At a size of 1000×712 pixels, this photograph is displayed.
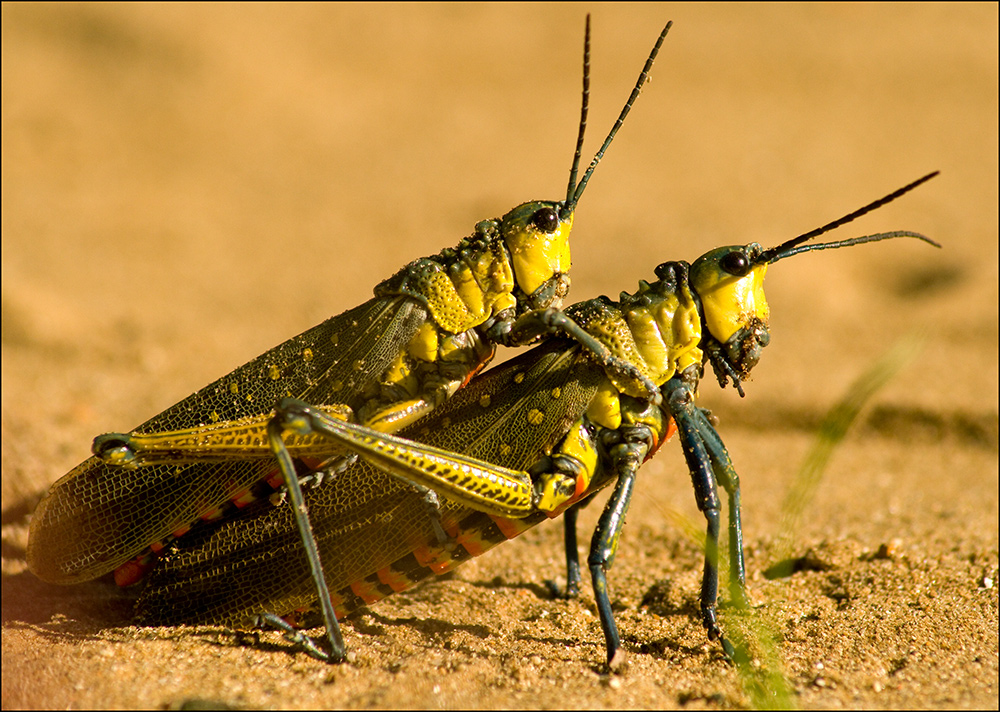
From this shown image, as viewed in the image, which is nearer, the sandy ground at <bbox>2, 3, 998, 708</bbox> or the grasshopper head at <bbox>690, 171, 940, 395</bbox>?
the sandy ground at <bbox>2, 3, 998, 708</bbox>

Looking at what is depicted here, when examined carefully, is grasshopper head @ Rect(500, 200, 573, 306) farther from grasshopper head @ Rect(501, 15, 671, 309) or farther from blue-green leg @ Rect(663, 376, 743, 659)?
blue-green leg @ Rect(663, 376, 743, 659)

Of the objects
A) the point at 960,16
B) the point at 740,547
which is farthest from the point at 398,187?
the point at 960,16

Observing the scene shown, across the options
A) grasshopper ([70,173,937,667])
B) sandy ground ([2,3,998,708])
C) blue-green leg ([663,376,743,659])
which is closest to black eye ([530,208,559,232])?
grasshopper ([70,173,937,667])

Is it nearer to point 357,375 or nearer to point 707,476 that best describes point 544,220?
point 357,375

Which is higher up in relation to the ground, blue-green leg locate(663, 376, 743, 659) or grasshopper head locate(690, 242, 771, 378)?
grasshopper head locate(690, 242, 771, 378)

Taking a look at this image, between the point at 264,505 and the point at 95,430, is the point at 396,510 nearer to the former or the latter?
the point at 264,505

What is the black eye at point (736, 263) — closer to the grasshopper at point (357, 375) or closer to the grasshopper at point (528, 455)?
the grasshopper at point (528, 455)

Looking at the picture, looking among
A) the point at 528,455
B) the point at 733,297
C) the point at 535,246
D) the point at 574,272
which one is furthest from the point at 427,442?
the point at 574,272

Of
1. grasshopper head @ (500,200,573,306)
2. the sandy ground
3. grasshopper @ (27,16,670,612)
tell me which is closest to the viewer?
the sandy ground
